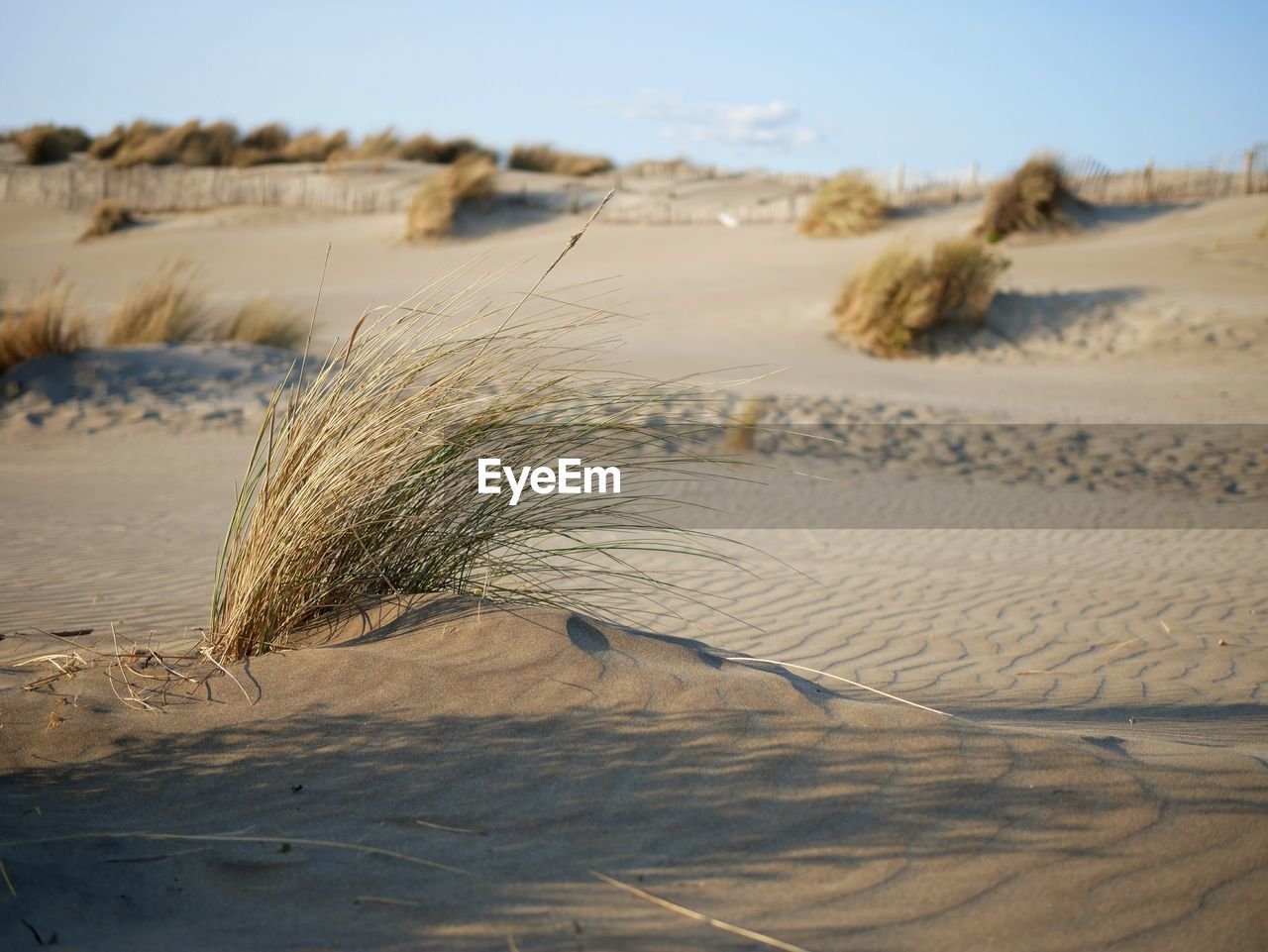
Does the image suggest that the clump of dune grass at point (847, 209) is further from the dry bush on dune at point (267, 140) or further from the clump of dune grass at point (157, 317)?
the dry bush on dune at point (267, 140)

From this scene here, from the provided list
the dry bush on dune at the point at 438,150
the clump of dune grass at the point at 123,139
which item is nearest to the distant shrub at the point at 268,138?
the clump of dune grass at the point at 123,139

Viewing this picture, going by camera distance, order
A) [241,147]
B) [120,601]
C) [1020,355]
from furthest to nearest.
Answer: [241,147] < [1020,355] < [120,601]

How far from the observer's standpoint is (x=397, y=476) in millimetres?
3369

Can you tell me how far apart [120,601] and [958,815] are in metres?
4.32

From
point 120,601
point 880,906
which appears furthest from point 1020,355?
point 880,906

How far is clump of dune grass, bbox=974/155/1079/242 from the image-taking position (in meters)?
22.0

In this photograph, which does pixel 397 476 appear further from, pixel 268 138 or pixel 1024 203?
pixel 268 138

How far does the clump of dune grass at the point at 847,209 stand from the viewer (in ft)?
77.5

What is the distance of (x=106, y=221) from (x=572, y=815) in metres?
29.9

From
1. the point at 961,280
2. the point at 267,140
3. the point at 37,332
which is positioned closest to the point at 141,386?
the point at 37,332

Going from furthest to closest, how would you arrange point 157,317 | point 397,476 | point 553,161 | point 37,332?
point 553,161
point 157,317
point 37,332
point 397,476

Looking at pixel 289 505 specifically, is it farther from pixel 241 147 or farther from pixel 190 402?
pixel 241 147

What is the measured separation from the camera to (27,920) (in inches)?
85.6

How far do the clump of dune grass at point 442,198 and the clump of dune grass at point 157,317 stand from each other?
38.0 ft
